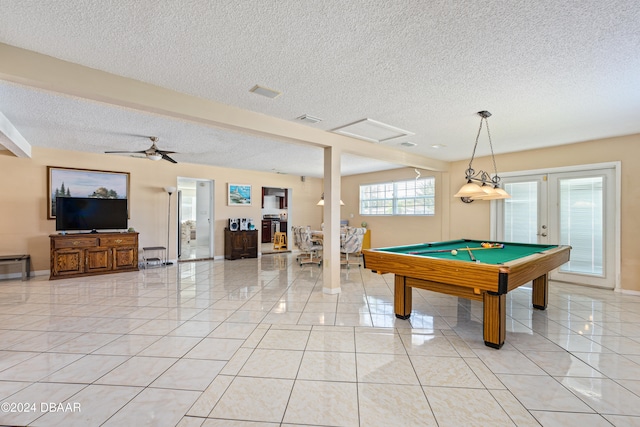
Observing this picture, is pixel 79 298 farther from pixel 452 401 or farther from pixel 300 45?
pixel 452 401

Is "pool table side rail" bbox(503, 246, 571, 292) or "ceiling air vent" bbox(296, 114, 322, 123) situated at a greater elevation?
"ceiling air vent" bbox(296, 114, 322, 123)

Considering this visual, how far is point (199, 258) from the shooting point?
7.74 metres

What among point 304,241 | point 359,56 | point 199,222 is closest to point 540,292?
point 359,56

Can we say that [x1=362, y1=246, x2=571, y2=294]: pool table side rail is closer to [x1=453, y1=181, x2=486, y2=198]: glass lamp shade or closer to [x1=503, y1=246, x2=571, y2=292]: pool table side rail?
[x1=503, y1=246, x2=571, y2=292]: pool table side rail

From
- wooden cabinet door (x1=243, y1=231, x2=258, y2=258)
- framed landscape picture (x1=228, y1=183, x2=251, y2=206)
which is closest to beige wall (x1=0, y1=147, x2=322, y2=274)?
framed landscape picture (x1=228, y1=183, x2=251, y2=206)

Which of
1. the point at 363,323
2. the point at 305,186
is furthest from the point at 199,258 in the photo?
the point at 363,323

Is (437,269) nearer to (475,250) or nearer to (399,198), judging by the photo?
(475,250)

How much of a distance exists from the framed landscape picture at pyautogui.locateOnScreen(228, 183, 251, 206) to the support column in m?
4.42

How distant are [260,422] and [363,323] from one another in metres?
1.76

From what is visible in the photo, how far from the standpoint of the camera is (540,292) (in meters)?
3.71

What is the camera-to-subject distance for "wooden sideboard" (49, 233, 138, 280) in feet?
17.2

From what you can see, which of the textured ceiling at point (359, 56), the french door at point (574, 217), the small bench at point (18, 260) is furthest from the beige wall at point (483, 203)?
the small bench at point (18, 260)

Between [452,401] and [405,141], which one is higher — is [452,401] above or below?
below

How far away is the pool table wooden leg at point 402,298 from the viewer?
333 centimetres
